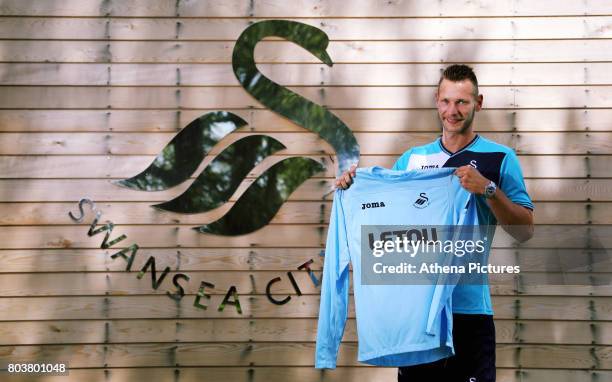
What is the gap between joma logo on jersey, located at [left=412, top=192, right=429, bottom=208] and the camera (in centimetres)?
301

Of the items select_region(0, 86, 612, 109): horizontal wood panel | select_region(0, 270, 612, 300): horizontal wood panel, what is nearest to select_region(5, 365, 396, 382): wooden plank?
select_region(0, 270, 612, 300): horizontal wood panel

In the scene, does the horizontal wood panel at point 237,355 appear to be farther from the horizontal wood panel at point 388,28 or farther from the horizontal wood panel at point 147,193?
the horizontal wood panel at point 388,28

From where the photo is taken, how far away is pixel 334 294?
3168mm

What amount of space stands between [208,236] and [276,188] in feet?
1.68

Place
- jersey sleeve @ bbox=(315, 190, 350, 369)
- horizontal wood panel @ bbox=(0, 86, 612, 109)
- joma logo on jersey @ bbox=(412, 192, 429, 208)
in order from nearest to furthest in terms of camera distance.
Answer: joma logo on jersey @ bbox=(412, 192, 429, 208), jersey sleeve @ bbox=(315, 190, 350, 369), horizontal wood panel @ bbox=(0, 86, 612, 109)

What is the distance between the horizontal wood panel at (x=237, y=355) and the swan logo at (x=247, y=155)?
73 centimetres

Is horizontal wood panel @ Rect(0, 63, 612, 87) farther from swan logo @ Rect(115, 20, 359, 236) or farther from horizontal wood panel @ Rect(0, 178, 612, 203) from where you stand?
horizontal wood panel @ Rect(0, 178, 612, 203)

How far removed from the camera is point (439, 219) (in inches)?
117

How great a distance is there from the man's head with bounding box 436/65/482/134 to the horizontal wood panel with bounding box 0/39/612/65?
1908 millimetres

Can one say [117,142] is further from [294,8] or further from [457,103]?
[457,103]

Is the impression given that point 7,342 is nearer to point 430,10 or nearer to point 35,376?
point 35,376

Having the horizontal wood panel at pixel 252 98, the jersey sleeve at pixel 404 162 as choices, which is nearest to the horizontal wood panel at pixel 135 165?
the horizontal wood panel at pixel 252 98

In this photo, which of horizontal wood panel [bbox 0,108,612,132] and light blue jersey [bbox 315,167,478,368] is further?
horizontal wood panel [bbox 0,108,612,132]

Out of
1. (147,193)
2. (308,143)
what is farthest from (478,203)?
(147,193)
